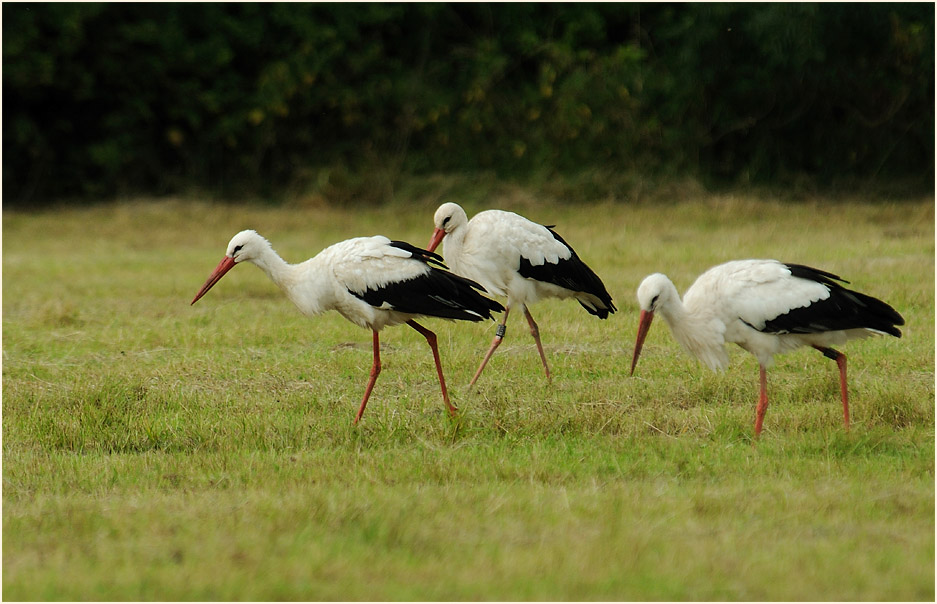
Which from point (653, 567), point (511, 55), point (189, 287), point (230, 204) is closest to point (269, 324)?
point (189, 287)

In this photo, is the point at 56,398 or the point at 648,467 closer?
the point at 648,467

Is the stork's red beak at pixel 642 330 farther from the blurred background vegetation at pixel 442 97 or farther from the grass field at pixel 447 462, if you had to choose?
the blurred background vegetation at pixel 442 97

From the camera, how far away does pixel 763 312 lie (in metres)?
5.26

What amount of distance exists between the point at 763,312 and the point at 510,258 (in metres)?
1.90

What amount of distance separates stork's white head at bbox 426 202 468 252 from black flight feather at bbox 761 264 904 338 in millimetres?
2192

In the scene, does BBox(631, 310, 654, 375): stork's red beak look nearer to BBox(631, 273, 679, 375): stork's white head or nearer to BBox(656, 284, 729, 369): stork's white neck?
BBox(631, 273, 679, 375): stork's white head

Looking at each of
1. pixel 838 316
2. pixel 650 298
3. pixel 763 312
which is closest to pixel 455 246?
pixel 650 298

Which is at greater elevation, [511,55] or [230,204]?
[511,55]

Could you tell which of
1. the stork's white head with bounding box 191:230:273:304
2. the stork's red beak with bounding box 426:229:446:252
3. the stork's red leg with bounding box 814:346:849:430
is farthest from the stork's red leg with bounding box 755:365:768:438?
the stork's white head with bounding box 191:230:273:304

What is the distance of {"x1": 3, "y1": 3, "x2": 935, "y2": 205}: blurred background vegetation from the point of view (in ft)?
47.4

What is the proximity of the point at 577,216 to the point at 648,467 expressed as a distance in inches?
350

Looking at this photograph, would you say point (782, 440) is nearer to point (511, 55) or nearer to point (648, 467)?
point (648, 467)

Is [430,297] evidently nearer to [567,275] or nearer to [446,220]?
[446,220]

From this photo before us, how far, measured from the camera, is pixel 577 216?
13.4 m
